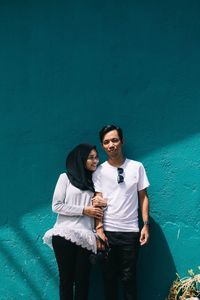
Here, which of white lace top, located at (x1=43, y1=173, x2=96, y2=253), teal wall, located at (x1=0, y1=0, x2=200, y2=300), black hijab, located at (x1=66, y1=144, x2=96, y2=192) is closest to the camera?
white lace top, located at (x1=43, y1=173, x2=96, y2=253)

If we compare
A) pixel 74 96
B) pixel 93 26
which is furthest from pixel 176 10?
pixel 74 96

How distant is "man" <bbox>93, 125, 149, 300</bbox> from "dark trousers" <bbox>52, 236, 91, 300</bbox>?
0.60ft

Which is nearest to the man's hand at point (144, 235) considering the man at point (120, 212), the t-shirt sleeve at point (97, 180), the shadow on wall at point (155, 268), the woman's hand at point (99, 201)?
the man at point (120, 212)

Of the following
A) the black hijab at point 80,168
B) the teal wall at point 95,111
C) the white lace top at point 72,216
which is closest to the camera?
the white lace top at point 72,216

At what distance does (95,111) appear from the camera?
175 inches

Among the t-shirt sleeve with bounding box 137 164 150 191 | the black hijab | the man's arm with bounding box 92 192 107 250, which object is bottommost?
the man's arm with bounding box 92 192 107 250

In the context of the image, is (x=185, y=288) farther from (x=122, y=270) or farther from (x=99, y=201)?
(x=99, y=201)

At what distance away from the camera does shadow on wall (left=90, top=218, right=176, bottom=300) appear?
14.2 feet

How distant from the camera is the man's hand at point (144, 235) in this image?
4004mm

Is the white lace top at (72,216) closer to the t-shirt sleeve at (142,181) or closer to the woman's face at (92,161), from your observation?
the woman's face at (92,161)

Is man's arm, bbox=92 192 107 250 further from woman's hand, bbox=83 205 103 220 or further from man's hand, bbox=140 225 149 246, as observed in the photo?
man's hand, bbox=140 225 149 246

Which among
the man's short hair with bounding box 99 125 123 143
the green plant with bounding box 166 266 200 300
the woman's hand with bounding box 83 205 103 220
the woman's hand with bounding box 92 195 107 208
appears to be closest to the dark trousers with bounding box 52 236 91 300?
the woman's hand with bounding box 83 205 103 220

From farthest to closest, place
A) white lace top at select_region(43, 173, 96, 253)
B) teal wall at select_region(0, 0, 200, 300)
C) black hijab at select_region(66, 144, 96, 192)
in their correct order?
teal wall at select_region(0, 0, 200, 300)
black hijab at select_region(66, 144, 96, 192)
white lace top at select_region(43, 173, 96, 253)

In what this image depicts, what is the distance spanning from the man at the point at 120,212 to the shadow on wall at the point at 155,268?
0.87 feet
